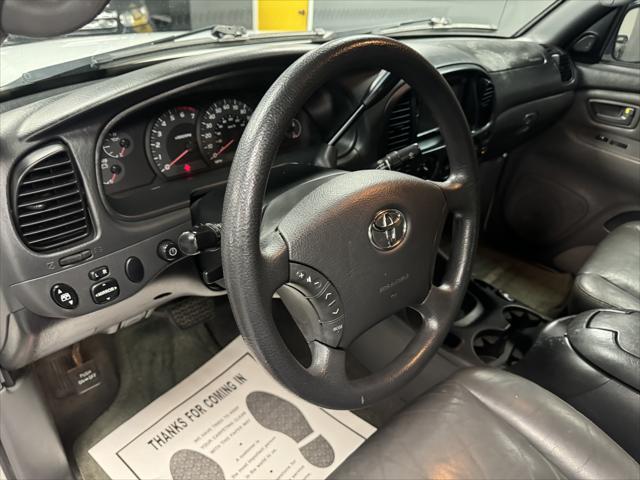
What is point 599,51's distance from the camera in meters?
1.82

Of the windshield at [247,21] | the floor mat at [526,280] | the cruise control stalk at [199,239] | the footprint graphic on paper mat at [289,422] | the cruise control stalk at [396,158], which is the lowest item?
the floor mat at [526,280]

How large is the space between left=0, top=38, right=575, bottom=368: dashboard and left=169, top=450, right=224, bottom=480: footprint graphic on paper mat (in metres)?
0.38

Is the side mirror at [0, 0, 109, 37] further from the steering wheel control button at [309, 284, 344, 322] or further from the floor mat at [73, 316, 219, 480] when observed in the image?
the floor mat at [73, 316, 219, 480]

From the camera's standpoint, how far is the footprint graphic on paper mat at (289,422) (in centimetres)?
123

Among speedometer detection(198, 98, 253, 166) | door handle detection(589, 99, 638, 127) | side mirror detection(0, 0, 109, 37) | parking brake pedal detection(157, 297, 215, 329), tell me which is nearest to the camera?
side mirror detection(0, 0, 109, 37)

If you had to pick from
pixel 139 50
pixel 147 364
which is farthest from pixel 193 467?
pixel 139 50

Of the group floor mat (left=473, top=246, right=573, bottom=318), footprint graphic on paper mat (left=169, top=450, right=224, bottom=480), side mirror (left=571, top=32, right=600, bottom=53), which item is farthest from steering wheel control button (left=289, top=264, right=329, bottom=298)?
side mirror (left=571, top=32, right=600, bottom=53)

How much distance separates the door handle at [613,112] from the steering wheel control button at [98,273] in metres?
1.70

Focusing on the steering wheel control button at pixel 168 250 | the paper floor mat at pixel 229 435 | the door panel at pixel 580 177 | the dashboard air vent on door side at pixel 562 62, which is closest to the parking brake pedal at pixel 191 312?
the paper floor mat at pixel 229 435

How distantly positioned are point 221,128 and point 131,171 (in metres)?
0.18

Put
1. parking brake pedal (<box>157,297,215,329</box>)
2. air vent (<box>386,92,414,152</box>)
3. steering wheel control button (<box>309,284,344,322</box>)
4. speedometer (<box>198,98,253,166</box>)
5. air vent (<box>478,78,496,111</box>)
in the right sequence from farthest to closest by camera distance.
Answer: parking brake pedal (<box>157,297,215,329</box>), air vent (<box>478,78,496,111</box>), air vent (<box>386,92,414,152</box>), speedometer (<box>198,98,253,166</box>), steering wheel control button (<box>309,284,344,322</box>)

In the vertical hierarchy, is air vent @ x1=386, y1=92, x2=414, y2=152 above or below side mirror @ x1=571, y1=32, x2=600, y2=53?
below

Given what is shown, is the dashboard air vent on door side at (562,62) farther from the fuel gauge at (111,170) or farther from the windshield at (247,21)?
the fuel gauge at (111,170)

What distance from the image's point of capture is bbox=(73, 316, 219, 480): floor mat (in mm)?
1308
